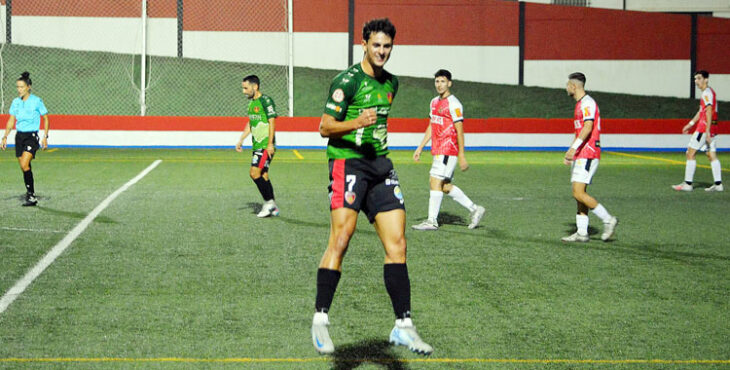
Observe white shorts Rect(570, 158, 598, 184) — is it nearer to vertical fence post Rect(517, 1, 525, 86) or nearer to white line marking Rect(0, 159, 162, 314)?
white line marking Rect(0, 159, 162, 314)

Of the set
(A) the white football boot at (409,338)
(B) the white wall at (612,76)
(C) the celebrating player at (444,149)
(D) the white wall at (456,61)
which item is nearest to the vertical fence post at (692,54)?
(B) the white wall at (612,76)

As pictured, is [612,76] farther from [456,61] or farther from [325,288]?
[325,288]

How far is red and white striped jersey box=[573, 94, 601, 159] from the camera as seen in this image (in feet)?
30.0

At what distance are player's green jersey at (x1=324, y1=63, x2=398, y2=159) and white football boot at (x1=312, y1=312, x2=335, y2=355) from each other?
0.93 metres

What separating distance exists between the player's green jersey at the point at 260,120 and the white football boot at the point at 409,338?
729cm

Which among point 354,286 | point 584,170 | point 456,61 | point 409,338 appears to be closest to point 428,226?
point 584,170


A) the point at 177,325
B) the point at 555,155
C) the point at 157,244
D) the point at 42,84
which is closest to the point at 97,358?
the point at 177,325

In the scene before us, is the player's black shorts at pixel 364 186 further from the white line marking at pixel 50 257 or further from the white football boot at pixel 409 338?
the white line marking at pixel 50 257

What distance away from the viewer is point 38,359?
4801mm

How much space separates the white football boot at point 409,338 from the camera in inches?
173

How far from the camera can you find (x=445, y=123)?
1029cm

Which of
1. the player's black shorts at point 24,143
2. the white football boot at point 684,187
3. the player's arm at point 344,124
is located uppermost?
the player's arm at point 344,124

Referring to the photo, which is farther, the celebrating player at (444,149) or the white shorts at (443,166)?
the white shorts at (443,166)

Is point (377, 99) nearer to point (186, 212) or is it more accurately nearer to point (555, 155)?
point (186, 212)
